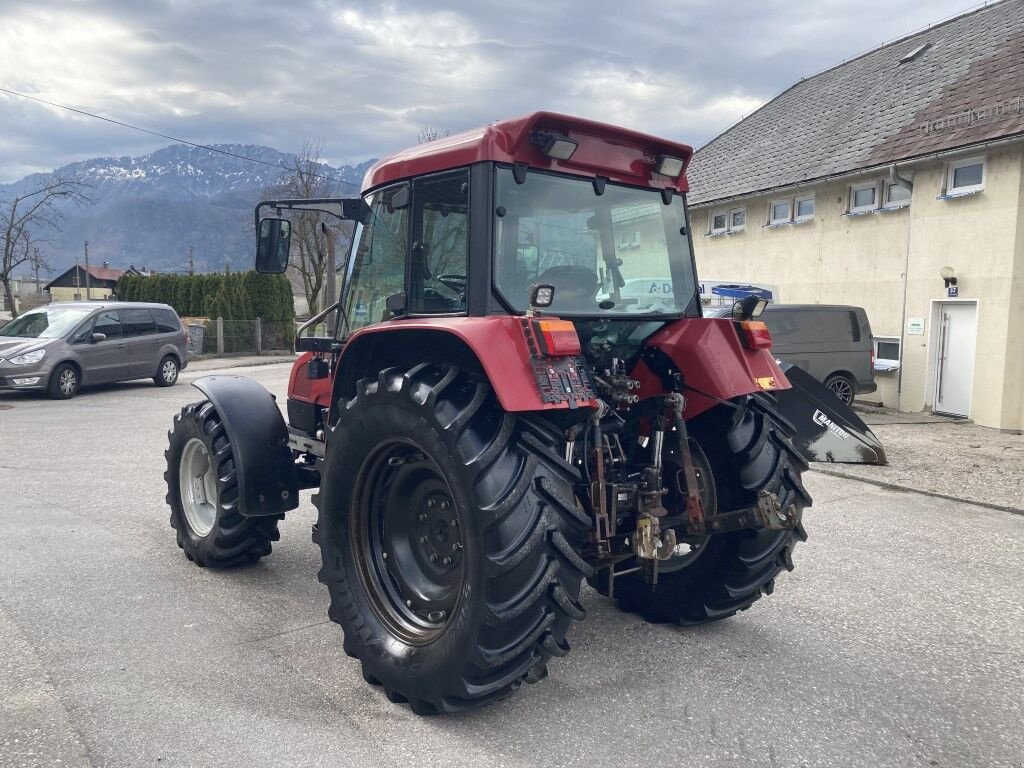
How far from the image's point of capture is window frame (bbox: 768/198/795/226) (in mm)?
17531

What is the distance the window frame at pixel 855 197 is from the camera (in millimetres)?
15414

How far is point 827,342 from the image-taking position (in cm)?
1320

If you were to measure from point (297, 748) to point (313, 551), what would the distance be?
258 cm

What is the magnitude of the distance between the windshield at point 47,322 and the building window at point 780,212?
13943 mm

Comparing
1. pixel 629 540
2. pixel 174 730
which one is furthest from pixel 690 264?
pixel 174 730

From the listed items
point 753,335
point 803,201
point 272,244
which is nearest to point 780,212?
point 803,201

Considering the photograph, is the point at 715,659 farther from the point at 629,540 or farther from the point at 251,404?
the point at 251,404

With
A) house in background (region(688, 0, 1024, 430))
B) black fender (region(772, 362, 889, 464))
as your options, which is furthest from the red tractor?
house in background (region(688, 0, 1024, 430))

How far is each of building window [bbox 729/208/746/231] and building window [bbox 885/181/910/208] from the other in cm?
407

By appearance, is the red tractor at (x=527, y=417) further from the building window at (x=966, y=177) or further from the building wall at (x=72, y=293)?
the building wall at (x=72, y=293)

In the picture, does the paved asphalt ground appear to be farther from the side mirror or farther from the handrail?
the side mirror

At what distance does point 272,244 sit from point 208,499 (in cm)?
195

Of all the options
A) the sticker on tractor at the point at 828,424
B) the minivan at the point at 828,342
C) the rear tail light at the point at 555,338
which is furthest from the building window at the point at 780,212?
the rear tail light at the point at 555,338

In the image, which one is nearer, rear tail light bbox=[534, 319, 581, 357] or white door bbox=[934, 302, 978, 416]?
rear tail light bbox=[534, 319, 581, 357]
